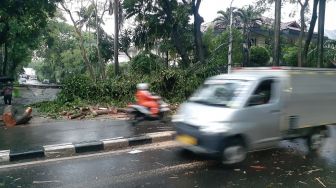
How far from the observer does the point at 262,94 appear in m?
7.24

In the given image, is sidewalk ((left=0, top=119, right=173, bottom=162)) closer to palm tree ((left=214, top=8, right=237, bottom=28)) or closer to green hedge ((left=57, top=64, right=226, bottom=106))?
green hedge ((left=57, top=64, right=226, bottom=106))

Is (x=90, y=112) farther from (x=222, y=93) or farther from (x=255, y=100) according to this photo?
(x=255, y=100)

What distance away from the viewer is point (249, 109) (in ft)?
22.5

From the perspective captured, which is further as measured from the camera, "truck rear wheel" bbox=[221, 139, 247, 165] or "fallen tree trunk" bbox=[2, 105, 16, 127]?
"fallen tree trunk" bbox=[2, 105, 16, 127]

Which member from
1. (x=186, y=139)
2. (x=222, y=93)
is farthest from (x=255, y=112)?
(x=186, y=139)

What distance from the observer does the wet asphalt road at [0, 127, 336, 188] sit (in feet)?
19.4

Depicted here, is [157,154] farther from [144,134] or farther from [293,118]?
[293,118]

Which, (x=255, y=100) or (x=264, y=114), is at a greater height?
(x=255, y=100)

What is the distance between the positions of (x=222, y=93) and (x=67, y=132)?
195 inches

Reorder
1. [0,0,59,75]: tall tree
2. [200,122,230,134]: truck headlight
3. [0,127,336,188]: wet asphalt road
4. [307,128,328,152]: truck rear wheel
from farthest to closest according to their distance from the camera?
[0,0,59,75]: tall tree
[307,128,328,152]: truck rear wheel
[200,122,230,134]: truck headlight
[0,127,336,188]: wet asphalt road

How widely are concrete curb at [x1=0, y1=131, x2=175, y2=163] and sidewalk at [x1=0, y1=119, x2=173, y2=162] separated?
13cm

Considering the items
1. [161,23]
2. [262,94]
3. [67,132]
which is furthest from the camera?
[161,23]

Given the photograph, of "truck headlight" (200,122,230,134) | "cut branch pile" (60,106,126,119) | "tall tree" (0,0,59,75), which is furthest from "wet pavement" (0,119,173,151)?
"tall tree" (0,0,59,75)

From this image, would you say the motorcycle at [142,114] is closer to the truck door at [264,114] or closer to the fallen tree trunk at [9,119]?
the fallen tree trunk at [9,119]
